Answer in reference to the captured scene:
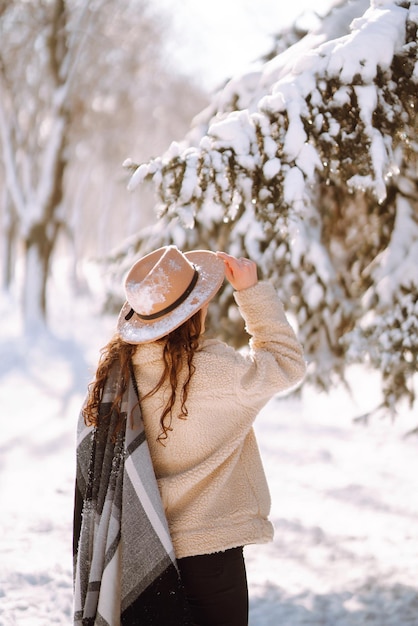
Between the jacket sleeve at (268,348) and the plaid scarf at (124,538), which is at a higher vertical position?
the jacket sleeve at (268,348)

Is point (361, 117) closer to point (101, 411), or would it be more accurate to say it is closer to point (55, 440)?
point (101, 411)

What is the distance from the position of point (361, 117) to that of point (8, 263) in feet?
94.3

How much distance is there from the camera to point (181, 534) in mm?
2596

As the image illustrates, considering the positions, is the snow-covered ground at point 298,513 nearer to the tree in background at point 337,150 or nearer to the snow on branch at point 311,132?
the tree in background at point 337,150

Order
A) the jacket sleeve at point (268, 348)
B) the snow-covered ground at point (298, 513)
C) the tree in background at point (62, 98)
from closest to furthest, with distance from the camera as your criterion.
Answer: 1. the jacket sleeve at point (268, 348)
2. the snow-covered ground at point (298, 513)
3. the tree in background at point (62, 98)

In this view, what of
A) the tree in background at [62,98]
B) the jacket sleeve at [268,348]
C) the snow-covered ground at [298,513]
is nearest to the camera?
the jacket sleeve at [268,348]

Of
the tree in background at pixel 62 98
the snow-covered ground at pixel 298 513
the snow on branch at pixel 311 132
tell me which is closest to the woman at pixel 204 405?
the snow on branch at pixel 311 132

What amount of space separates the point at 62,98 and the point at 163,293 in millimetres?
13641

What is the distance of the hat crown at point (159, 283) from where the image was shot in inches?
102

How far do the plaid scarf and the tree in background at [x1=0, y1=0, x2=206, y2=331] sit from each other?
13130 millimetres

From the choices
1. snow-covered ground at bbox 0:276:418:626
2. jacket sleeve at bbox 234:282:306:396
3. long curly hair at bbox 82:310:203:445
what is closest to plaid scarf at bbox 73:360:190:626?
long curly hair at bbox 82:310:203:445

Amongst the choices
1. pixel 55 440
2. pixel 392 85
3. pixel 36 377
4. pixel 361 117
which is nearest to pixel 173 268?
pixel 361 117

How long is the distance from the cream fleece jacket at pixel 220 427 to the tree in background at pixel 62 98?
1314 cm

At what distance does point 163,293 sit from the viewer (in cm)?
259
